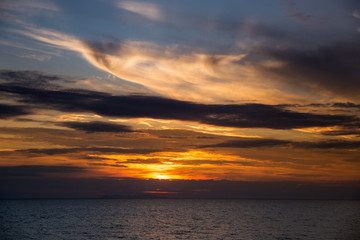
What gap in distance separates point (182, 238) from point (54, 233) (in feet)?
116

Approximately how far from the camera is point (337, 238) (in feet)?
270

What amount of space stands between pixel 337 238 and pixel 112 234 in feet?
181

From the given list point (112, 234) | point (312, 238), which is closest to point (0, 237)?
point (112, 234)

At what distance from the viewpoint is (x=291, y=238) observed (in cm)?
8275

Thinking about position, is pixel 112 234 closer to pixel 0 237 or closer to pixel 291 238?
pixel 0 237

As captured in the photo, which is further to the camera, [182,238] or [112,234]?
[112,234]

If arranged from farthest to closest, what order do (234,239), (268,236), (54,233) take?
(54,233)
(268,236)
(234,239)

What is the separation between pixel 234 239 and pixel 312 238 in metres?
20.1

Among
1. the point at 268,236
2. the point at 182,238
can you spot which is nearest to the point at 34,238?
the point at 182,238

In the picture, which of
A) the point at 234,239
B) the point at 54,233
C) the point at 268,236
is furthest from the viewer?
the point at 54,233

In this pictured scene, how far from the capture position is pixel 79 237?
83.7 meters

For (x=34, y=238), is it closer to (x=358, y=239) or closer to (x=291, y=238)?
(x=291, y=238)

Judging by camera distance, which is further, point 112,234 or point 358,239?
point 112,234

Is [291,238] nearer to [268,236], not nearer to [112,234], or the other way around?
[268,236]
